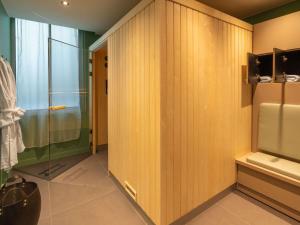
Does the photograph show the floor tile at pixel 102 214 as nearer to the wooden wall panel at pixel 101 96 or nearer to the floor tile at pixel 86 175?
the floor tile at pixel 86 175

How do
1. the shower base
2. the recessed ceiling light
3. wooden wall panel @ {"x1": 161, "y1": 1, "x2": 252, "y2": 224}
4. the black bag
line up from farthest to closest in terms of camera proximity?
the shower base → the recessed ceiling light → wooden wall panel @ {"x1": 161, "y1": 1, "x2": 252, "y2": 224} → the black bag

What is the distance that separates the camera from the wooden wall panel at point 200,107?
67.7 inches

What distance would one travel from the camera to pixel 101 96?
4.10 m

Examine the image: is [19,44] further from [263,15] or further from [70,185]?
[263,15]

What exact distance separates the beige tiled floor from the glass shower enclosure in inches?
21.6

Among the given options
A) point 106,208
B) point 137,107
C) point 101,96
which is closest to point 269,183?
point 137,107

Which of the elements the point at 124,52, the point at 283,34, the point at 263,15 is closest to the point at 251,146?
the point at 283,34

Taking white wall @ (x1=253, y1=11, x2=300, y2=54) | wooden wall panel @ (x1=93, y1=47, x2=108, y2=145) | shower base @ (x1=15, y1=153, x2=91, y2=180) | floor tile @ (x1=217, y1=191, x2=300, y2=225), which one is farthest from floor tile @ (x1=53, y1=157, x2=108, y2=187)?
white wall @ (x1=253, y1=11, x2=300, y2=54)

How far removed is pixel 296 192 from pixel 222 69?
1486 mm

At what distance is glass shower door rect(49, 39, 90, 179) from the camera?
3.02 meters

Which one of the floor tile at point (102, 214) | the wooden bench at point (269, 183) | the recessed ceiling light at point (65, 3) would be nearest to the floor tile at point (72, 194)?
the floor tile at point (102, 214)

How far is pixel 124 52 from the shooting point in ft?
7.34

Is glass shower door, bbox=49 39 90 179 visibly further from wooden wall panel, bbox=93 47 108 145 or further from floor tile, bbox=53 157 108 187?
wooden wall panel, bbox=93 47 108 145

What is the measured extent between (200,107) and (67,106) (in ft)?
7.70
